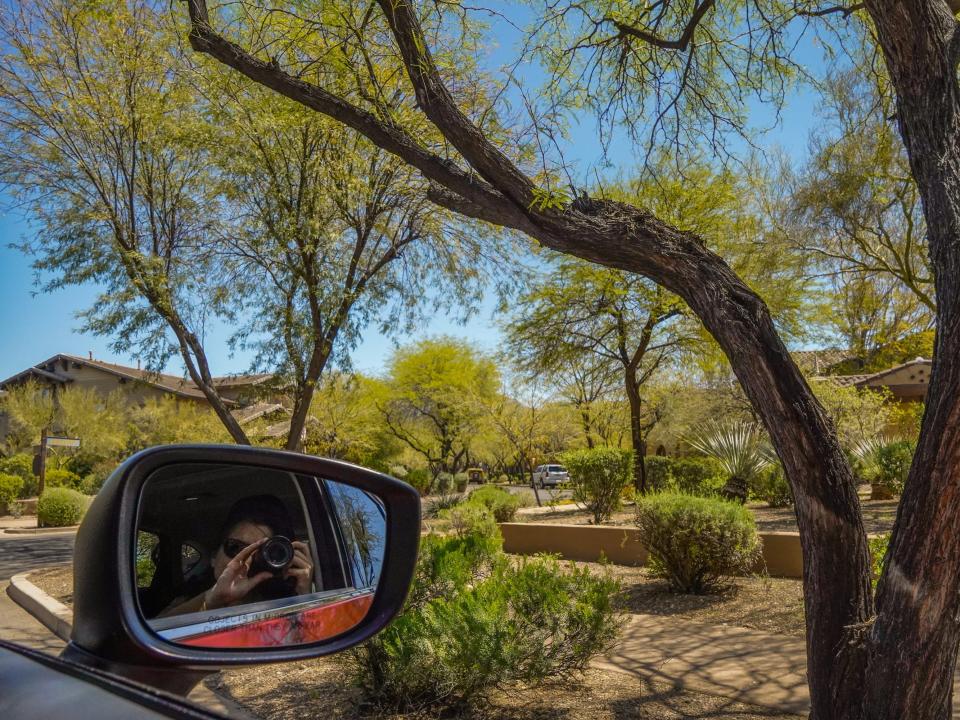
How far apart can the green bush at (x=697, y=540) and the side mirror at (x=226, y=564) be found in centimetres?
632

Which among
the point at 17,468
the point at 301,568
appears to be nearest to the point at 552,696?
the point at 301,568

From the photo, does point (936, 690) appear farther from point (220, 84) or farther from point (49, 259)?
point (49, 259)

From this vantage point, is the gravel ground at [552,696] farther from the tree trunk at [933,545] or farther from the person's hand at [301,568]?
the person's hand at [301,568]

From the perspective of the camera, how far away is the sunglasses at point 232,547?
141 cm

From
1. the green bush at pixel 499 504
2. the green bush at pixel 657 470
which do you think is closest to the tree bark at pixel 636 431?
the green bush at pixel 657 470

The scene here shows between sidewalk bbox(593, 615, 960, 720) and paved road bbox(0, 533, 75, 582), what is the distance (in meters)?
9.81

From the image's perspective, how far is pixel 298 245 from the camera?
11117mm

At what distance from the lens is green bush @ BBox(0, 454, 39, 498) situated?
31.4 metres

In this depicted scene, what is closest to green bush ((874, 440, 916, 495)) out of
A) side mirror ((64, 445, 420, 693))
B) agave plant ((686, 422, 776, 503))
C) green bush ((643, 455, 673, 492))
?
agave plant ((686, 422, 776, 503))

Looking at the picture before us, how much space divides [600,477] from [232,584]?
13.4 meters

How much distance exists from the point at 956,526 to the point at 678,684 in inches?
104

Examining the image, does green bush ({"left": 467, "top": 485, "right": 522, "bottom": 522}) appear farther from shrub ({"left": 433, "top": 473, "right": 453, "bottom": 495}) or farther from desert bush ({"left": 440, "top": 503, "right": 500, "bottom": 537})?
shrub ({"left": 433, "top": 473, "right": 453, "bottom": 495})

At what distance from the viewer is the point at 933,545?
283 centimetres

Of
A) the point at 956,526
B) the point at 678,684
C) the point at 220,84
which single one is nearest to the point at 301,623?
the point at 956,526
